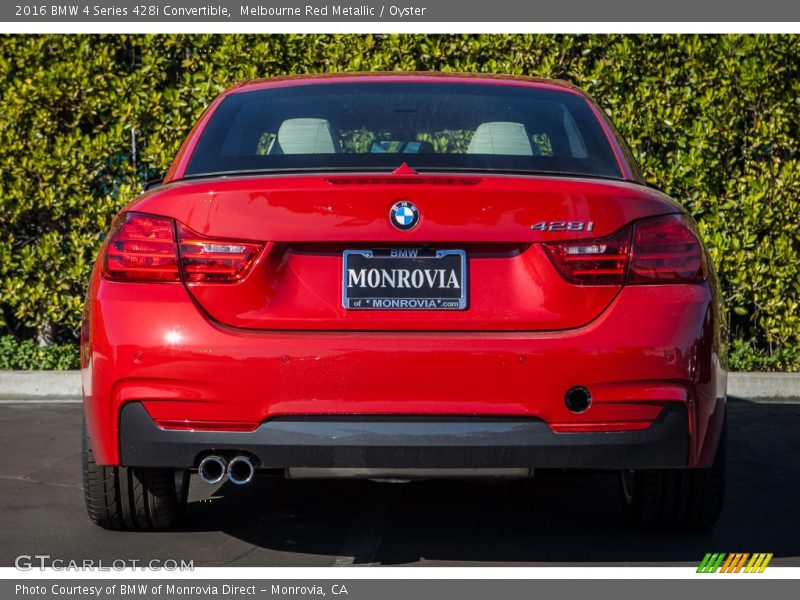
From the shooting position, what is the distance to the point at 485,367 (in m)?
3.69

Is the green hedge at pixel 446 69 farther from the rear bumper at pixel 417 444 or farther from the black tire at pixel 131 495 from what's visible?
the rear bumper at pixel 417 444

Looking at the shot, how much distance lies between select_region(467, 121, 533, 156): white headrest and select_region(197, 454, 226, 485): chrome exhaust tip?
1.39 metres

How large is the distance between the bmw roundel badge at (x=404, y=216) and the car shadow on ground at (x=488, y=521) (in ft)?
2.95

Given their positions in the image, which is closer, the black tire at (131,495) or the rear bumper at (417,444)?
the rear bumper at (417,444)

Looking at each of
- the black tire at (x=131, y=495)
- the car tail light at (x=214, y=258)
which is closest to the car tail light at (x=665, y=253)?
the car tail light at (x=214, y=258)

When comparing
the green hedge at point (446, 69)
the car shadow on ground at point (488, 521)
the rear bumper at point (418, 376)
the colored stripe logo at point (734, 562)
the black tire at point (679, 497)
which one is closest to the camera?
the rear bumper at point (418, 376)

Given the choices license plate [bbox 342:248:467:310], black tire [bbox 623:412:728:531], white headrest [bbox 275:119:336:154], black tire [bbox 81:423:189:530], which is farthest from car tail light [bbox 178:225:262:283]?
black tire [bbox 623:412:728:531]

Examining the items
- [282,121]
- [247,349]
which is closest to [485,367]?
[247,349]

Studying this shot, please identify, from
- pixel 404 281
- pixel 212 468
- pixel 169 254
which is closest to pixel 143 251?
pixel 169 254

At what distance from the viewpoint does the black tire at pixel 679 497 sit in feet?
14.8

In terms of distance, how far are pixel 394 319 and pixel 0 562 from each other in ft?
5.48

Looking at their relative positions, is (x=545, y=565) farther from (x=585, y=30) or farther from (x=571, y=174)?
(x=585, y=30)

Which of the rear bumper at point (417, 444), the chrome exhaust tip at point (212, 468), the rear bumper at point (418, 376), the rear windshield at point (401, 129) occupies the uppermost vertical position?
the rear windshield at point (401, 129)

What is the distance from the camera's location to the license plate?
3.75 meters
